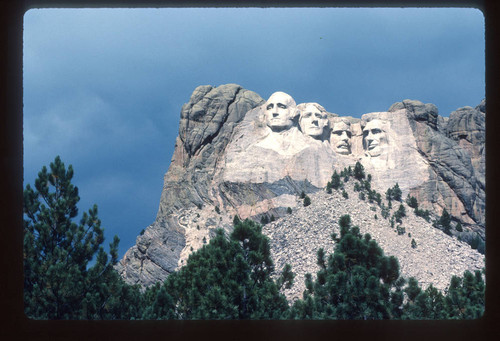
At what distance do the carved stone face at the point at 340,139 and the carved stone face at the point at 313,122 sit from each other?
1075 mm

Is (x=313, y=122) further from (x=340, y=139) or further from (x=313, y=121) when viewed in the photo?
(x=340, y=139)

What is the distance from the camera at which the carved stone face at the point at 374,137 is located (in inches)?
1485

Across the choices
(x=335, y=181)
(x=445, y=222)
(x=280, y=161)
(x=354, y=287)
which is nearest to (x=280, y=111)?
(x=280, y=161)

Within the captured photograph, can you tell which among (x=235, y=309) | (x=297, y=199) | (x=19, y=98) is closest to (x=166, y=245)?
(x=297, y=199)

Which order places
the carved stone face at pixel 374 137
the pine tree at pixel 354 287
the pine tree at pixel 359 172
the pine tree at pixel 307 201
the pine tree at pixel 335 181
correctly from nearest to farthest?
the pine tree at pixel 354 287 → the pine tree at pixel 307 201 → the pine tree at pixel 335 181 → the pine tree at pixel 359 172 → the carved stone face at pixel 374 137

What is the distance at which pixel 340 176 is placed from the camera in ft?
121

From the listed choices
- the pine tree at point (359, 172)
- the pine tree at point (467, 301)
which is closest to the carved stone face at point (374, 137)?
the pine tree at point (359, 172)

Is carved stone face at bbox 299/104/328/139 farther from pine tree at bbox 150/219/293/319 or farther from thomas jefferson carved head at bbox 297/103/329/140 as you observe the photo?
pine tree at bbox 150/219/293/319

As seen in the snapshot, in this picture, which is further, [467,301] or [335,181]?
[335,181]

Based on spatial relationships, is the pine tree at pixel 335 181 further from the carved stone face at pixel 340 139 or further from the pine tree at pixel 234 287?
the pine tree at pixel 234 287

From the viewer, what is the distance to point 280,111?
36.2 m

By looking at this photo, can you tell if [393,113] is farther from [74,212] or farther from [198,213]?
[74,212]

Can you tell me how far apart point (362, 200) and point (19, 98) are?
1366 inches

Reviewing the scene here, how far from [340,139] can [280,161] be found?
4477mm
